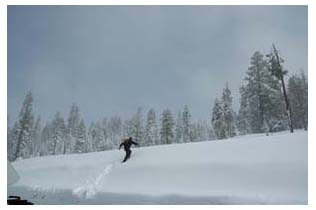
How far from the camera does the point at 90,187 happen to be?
53.6ft

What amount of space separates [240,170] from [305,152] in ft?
9.89

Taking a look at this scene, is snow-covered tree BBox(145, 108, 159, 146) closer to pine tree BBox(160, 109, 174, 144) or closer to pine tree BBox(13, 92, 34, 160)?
pine tree BBox(160, 109, 174, 144)

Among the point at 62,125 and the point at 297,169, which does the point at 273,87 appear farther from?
the point at 62,125

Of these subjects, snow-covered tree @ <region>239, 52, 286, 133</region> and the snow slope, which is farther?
snow-covered tree @ <region>239, 52, 286, 133</region>

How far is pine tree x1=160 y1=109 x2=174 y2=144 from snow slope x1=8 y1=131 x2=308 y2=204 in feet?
104

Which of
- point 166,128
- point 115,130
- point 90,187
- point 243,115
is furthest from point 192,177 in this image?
point 115,130

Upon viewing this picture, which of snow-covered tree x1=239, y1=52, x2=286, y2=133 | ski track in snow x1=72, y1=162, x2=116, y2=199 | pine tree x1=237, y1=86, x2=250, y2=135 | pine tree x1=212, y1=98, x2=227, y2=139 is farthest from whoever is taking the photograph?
pine tree x1=212, y1=98, x2=227, y2=139

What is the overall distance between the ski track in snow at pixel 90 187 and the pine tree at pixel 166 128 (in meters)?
34.2

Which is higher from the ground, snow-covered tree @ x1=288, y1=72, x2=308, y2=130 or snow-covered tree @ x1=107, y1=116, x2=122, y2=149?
snow-covered tree @ x1=288, y1=72, x2=308, y2=130

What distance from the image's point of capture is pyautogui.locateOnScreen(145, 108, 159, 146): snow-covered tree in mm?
60688

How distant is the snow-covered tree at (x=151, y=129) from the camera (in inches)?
2389

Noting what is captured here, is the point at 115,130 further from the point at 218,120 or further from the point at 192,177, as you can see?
the point at 192,177

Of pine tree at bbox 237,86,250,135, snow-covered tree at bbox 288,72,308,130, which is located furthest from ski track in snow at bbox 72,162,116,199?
snow-covered tree at bbox 288,72,308,130
